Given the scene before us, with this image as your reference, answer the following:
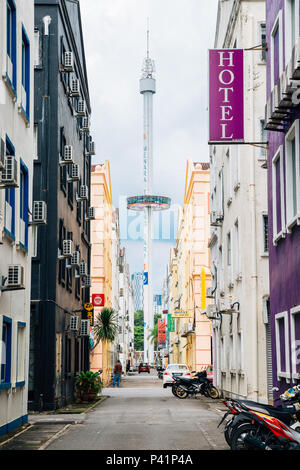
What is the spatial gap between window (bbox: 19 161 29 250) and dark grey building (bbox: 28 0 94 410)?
5.86m

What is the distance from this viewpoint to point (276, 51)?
1656 centimetres

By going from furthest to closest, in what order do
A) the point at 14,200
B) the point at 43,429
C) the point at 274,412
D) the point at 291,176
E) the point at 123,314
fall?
the point at 123,314
the point at 43,429
the point at 14,200
the point at 291,176
the point at 274,412

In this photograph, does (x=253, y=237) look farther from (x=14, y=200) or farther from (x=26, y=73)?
(x=14, y=200)

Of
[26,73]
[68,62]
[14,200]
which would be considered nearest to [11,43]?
[26,73]

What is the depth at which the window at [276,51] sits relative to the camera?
15836 mm

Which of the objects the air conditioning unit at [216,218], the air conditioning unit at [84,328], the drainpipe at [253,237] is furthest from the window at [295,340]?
the air conditioning unit at [84,328]

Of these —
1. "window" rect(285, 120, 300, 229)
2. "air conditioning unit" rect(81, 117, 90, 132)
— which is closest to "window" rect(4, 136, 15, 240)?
"window" rect(285, 120, 300, 229)

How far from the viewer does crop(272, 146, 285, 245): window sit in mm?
15627

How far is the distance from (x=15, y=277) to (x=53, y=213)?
9395 millimetres

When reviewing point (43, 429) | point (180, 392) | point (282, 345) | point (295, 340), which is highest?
point (295, 340)

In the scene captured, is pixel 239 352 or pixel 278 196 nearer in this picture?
pixel 278 196

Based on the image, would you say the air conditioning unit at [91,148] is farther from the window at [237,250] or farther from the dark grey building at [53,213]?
the window at [237,250]

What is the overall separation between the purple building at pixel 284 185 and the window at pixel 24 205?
19.6 feet

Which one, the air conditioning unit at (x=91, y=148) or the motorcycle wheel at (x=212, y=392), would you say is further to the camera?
the air conditioning unit at (x=91, y=148)
